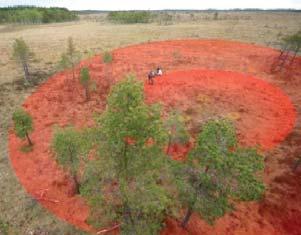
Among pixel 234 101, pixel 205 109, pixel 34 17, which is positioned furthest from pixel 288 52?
pixel 34 17

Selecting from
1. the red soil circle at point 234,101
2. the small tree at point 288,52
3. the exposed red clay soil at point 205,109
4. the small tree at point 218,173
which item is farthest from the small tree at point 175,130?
the small tree at point 288,52

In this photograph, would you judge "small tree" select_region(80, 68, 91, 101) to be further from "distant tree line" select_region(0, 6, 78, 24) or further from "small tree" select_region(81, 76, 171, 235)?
"distant tree line" select_region(0, 6, 78, 24)

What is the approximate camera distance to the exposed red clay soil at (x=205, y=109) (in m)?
17.4

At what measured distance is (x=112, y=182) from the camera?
1231 cm

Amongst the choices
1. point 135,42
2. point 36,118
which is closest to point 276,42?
point 135,42

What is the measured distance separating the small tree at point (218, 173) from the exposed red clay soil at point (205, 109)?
399 centimetres

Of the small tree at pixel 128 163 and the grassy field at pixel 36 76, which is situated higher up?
the small tree at pixel 128 163

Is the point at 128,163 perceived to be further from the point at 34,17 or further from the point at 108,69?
the point at 34,17

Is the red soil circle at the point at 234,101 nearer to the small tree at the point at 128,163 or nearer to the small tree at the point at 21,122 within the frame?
the small tree at the point at 21,122

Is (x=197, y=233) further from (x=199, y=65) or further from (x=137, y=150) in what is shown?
(x=199, y=65)

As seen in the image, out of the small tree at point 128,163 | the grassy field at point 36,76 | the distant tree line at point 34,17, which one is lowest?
the distant tree line at point 34,17

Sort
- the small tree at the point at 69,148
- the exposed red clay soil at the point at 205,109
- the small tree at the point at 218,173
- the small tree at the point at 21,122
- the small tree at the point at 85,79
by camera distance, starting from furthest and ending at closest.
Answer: the small tree at the point at 85,79 → the small tree at the point at 21,122 → the exposed red clay soil at the point at 205,109 → the small tree at the point at 69,148 → the small tree at the point at 218,173

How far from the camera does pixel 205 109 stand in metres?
29.2

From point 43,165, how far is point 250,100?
872 inches
